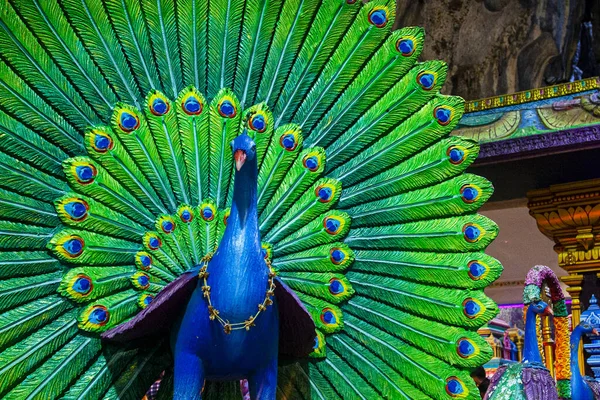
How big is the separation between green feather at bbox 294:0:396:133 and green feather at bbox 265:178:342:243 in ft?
0.65

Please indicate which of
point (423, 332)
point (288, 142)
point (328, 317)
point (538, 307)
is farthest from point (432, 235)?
point (538, 307)

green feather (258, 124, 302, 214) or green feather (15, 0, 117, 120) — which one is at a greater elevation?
green feather (15, 0, 117, 120)

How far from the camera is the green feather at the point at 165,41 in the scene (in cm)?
250

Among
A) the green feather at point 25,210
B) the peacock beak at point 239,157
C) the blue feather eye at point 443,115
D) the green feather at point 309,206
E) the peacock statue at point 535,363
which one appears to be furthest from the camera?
the peacock statue at point 535,363

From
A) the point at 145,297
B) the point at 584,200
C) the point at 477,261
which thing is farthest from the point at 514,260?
the point at 145,297

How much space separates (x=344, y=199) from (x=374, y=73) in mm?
415

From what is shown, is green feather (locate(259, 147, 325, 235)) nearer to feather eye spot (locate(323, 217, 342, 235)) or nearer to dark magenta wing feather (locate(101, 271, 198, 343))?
feather eye spot (locate(323, 217, 342, 235))

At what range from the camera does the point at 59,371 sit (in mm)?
2271

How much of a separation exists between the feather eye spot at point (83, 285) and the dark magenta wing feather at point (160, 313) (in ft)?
0.43

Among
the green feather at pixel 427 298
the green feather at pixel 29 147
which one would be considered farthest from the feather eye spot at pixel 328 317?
the green feather at pixel 29 147

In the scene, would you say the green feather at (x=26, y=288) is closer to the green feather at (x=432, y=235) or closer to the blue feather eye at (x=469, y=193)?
the green feather at (x=432, y=235)

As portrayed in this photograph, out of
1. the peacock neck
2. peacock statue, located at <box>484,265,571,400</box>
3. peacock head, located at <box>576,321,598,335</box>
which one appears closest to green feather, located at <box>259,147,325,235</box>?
peacock statue, located at <box>484,265,571,400</box>

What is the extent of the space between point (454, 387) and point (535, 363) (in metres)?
1.15

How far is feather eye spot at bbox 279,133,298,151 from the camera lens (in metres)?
2.57
